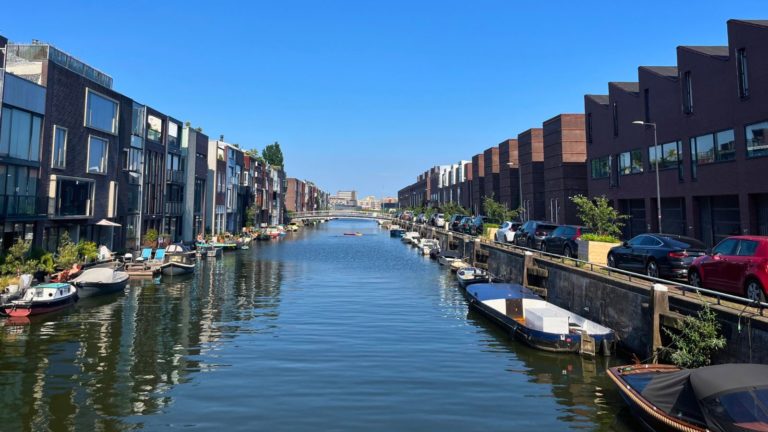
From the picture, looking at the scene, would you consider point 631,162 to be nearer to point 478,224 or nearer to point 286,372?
point 478,224

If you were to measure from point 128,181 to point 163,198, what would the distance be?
853 centimetres

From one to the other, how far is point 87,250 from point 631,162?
45333 millimetres

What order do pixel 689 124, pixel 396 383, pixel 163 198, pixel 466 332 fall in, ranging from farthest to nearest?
pixel 163 198 → pixel 689 124 → pixel 466 332 → pixel 396 383

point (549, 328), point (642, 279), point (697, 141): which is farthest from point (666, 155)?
point (549, 328)

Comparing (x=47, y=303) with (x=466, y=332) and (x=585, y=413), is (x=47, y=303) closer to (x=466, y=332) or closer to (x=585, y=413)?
(x=466, y=332)

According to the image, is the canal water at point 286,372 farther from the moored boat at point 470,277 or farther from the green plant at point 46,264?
the moored boat at point 470,277


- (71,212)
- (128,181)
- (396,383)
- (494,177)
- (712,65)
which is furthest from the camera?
(494,177)

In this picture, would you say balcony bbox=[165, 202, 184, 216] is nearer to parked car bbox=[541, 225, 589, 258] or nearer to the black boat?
parked car bbox=[541, 225, 589, 258]

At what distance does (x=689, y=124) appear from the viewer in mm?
33250

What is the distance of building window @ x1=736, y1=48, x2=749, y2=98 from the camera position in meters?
27.8

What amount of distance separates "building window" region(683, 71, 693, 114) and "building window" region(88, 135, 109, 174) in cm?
4548

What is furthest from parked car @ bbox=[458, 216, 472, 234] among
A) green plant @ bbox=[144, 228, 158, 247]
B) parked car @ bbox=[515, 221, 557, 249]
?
green plant @ bbox=[144, 228, 158, 247]

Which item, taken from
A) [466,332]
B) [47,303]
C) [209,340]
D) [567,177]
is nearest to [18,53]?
[47,303]

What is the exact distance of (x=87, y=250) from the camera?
35594 mm
